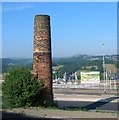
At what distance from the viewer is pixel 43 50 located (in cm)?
2192

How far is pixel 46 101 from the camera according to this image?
858 inches

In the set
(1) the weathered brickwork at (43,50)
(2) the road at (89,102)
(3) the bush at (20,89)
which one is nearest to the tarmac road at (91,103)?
(2) the road at (89,102)

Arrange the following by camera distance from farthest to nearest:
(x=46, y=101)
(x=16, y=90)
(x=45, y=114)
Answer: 1. (x=46, y=101)
2. (x=16, y=90)
3. (x=45, y=114)

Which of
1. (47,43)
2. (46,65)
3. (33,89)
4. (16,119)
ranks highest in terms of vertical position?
(47,43)

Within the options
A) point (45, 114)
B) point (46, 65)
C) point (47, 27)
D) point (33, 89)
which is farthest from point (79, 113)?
point (47, 27)

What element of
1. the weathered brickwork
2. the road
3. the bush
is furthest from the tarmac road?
the bush

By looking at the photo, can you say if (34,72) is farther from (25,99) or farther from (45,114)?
(45,114)

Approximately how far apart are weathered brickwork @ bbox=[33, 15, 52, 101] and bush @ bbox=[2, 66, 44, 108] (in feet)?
3.34

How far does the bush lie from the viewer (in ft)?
66.2

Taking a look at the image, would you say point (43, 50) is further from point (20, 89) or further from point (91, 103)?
point (91, 103)

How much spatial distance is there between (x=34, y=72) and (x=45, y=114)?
5.02 metres

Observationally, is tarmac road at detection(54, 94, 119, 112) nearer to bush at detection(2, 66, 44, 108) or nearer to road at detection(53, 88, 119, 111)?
road at detection(53, 88, 119, 111)

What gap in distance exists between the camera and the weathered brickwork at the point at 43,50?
862 inches

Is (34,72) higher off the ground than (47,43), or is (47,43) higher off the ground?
(47,43)
